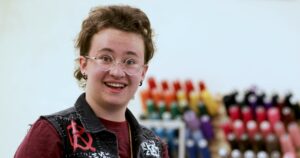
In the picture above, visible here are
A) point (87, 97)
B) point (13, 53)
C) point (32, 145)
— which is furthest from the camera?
point (13, 53)

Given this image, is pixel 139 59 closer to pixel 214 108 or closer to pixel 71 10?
pixel 214 108

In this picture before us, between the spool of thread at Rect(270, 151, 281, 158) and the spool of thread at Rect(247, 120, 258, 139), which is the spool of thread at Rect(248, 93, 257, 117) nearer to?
the spool of thread at Rect(247, 120, 258, 139)

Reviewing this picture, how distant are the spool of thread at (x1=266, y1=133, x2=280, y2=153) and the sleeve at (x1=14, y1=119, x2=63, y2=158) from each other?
6.74 feet

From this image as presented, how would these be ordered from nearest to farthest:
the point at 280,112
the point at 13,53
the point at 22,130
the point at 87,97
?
1. the point at 87,97
2. the point at 280,112
3. the point at 22,130
4. the point at 13,53

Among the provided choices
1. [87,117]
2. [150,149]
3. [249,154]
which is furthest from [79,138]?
[249,154]

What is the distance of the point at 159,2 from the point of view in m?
3.35

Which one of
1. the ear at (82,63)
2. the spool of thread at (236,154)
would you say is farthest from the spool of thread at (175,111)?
the ear at (82,63)

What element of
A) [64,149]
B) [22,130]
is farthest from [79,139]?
[22,130]

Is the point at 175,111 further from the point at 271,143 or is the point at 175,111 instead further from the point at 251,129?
the point at 271,143

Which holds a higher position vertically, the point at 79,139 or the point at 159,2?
the point at 159,2

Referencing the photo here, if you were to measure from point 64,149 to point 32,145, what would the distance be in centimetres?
5

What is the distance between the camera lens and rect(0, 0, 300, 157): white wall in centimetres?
306

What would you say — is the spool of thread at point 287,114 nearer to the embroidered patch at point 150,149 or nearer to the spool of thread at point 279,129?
the spool of thread at point 279,129

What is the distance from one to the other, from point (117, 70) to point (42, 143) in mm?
157
